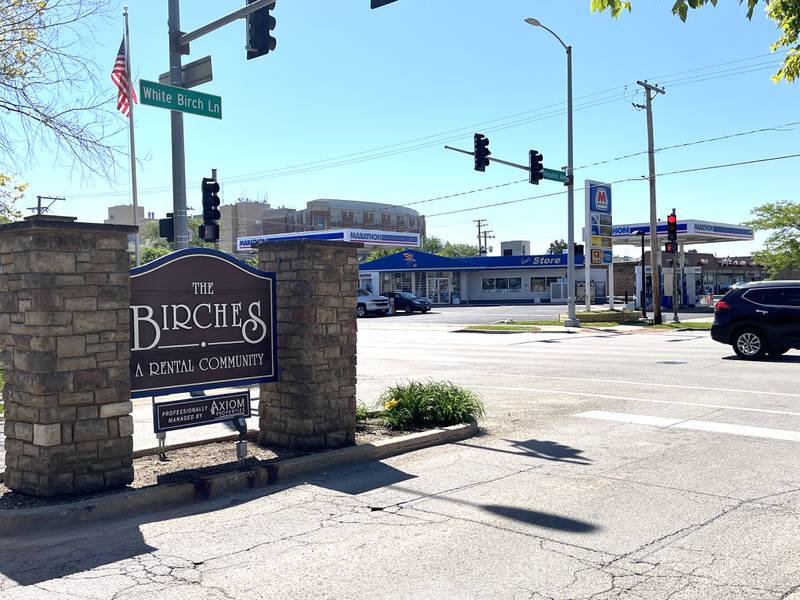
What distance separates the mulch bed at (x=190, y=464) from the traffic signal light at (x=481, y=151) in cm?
1856

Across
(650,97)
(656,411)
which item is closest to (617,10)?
(656,411)

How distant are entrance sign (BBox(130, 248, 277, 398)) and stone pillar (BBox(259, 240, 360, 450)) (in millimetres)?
205

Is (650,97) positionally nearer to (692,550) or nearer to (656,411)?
(656,411)

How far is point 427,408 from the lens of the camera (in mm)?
9250

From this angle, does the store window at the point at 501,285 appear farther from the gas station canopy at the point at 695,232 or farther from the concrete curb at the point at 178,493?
the concrete curb at the point at 178,493

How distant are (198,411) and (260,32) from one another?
6.83 meters

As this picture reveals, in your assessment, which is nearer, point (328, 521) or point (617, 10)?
point (328, 521)

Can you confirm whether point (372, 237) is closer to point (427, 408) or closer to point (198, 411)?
point (427, 408)

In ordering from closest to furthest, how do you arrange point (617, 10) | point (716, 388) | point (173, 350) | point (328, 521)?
point (328, 521) < point (617, 10) < point (173, 350) < point (716, 388)

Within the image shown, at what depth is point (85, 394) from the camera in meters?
6.35

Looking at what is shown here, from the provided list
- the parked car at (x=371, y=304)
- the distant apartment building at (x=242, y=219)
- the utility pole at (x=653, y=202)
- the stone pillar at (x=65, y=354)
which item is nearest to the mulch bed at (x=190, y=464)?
the stone pillar at (x=65, y=354)

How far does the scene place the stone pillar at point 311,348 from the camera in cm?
803

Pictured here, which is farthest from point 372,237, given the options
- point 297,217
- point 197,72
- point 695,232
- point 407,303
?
point 297,217

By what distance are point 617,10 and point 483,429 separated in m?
5.18
